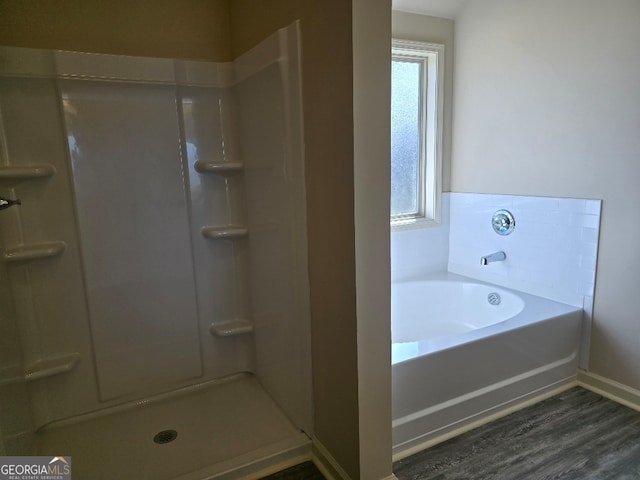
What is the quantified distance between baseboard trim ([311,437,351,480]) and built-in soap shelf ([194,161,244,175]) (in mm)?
1308

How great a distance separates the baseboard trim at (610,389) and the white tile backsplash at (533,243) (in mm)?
387

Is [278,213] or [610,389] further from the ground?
[278,213]

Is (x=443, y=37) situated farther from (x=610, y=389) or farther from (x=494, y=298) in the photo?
(x=610, y=389)

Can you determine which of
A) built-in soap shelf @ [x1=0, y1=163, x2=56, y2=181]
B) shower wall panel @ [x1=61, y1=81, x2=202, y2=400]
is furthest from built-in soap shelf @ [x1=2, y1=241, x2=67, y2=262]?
built-in soap shelf @ [x1=0, y1=163, x2=56, y2=181]

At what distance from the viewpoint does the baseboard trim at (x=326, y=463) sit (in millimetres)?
1488

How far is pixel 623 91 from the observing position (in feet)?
6.22

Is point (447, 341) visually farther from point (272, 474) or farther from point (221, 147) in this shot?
point (221, 147)

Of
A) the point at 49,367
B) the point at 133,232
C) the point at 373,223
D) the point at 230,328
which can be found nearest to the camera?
the point at 373,223

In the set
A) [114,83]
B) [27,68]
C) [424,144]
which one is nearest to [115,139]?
[114,83]

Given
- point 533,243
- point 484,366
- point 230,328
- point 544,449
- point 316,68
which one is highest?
point 316,68

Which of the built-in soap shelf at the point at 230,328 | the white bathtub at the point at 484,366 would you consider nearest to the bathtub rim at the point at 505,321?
the white bathtub at the point at 484,366

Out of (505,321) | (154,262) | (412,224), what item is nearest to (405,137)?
(412,224)

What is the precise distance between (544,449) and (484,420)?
0.87 ft

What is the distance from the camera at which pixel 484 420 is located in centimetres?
189
